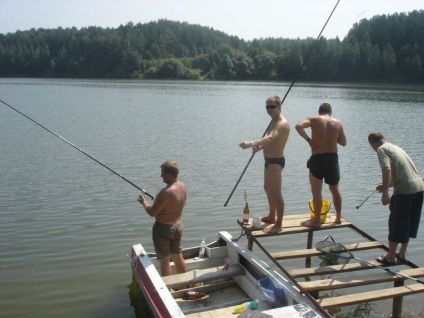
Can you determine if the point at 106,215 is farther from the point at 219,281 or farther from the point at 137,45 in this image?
the point at 137,45

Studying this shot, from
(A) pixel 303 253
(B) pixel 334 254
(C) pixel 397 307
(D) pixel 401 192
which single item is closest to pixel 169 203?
(A) pixel 303 253

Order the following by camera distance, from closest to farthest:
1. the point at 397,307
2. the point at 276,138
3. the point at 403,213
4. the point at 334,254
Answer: the point at 403,213 < the point at 397,307 < the point at 334,254 < the point at 276,138

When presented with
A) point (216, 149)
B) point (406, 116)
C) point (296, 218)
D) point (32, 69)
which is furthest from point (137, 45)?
point (296, 218)

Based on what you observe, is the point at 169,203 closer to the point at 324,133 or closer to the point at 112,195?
the point at 324,133

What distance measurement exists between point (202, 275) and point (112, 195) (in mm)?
5481

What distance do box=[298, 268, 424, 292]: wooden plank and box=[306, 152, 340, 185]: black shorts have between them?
4.66 feet

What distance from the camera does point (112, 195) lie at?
35.6 feet

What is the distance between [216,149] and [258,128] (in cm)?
632

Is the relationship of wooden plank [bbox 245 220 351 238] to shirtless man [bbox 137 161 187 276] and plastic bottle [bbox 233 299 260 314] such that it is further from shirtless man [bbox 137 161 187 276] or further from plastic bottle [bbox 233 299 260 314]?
plastic bottle [bbox 233 299 260 314]

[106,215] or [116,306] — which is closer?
[116,306]

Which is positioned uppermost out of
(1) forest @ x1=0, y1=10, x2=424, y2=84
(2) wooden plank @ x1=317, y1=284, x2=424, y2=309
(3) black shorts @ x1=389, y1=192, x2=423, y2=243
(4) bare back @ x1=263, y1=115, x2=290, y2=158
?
(1) forest @ x1=0, y1=10, x2=424, y2=84

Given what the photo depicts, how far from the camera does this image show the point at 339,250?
5.66 metres

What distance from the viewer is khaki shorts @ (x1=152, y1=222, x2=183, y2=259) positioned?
18.4 ft

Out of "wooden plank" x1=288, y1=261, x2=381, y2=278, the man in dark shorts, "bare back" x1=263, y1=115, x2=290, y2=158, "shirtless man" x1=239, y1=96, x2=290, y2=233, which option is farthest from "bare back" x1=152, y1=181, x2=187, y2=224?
the man in dark shorts
